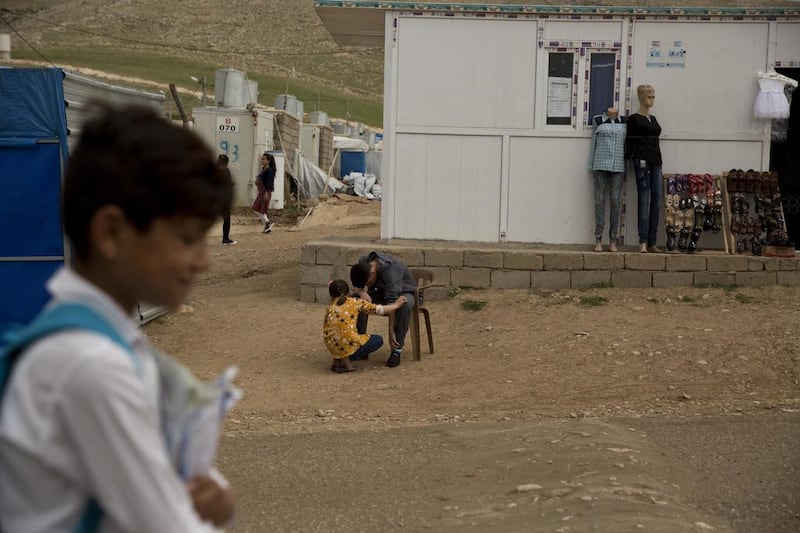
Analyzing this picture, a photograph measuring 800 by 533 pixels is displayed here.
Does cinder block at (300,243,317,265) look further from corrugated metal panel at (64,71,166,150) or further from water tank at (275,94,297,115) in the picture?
water tank at (275,94,297,115)

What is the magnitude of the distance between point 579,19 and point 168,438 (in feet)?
38.3

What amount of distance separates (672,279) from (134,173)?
36.1 feet

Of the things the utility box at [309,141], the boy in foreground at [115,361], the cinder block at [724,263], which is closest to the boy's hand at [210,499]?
the boy in foreground at [115,361]

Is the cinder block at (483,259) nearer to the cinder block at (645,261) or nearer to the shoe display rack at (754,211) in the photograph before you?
the cinder block at (645,261)

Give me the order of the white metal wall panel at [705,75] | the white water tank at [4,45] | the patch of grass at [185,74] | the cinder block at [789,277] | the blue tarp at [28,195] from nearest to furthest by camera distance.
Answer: the blue tarp at [28,195] → the cinder block at [789,277] → the white metal wall panel at [705,75] → the white water tank at [4,45] → the patch of grass at [185,74]

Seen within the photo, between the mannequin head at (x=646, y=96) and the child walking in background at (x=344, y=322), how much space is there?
4440 millimetres

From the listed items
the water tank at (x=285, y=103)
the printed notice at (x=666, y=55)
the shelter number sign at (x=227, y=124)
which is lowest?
the shelter number sign at (x=227, y=124)

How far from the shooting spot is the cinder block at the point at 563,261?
39.7 feet

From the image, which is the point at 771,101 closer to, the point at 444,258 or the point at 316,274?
the point at 444,258

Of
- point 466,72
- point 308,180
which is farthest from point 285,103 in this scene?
point 466,72

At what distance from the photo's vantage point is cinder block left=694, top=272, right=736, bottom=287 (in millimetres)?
12039

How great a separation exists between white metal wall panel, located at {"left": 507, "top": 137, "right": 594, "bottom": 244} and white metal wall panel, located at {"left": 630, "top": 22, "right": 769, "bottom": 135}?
Answer: 97 cm

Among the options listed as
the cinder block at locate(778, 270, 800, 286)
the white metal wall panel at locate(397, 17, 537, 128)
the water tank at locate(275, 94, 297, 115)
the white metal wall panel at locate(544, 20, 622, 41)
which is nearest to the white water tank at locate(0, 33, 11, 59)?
the water tank at locate(275, 94, 297, 115)

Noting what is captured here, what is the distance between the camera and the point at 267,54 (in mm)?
81562
